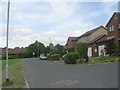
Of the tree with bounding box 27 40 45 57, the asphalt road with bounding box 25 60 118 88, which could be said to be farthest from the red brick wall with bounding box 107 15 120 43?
the tree with bounding box 27 40 45 57

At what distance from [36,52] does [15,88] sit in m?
103

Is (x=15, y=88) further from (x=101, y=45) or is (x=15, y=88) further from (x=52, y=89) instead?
(x=101, y=45)

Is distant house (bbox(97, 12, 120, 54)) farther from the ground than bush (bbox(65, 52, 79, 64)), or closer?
farther from the ground

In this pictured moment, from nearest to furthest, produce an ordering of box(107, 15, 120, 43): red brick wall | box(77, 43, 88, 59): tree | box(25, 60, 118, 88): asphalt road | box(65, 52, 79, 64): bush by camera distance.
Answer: box(25, 60, 118, 88): asphalt road, box(65, 52, 79, 64): bush, box(77, 43, 88, 59): tree, box(107, 15, 120, 43): red brick wall

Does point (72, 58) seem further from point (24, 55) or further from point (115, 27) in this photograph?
point (24, 55)

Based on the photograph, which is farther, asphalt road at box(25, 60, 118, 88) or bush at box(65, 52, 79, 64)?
bush at box(65, 52, 79, 64)

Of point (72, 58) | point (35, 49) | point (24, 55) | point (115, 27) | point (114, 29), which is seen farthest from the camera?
point (35, 49)

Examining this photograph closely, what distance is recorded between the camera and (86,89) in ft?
38.6

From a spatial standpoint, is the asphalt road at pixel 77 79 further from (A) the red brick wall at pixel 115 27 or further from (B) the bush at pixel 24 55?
(B) the bush at pixel 24 55

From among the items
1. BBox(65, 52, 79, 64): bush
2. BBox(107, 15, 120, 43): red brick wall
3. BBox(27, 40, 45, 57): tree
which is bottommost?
BBox(65, 52, 79, 64): bush

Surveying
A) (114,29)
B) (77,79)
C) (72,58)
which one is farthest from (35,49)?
(77,79)

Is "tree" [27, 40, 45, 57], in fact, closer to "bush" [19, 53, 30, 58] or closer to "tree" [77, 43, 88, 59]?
"bush" [19, 53, 30, 58]

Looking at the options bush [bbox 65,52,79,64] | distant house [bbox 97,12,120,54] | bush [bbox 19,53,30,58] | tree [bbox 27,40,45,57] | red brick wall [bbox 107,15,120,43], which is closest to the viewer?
bush [bbox 65,52,79,64]

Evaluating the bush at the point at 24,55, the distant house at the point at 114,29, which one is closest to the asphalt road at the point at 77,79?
the distant house at the point at 114,29
